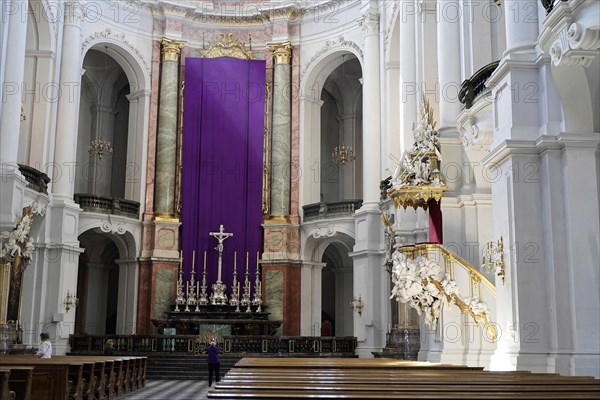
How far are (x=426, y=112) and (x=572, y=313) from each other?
6.70 m

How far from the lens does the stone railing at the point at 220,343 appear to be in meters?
20.9

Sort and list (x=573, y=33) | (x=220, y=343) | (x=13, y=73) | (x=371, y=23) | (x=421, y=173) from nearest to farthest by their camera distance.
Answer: (x=573, y=33), (x=421, y=173), (x=13, y=73), (x=220, y=343), (x=371, y=23)

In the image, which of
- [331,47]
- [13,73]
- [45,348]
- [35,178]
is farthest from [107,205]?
[45,348]

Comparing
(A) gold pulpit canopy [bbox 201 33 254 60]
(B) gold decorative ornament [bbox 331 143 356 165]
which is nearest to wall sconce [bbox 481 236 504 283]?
(B) gold decorative ornament [bbox 331 143 356 165]

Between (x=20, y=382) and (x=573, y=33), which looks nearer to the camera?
(x=573, y=33)

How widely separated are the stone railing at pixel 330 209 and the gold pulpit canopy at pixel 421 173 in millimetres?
9260

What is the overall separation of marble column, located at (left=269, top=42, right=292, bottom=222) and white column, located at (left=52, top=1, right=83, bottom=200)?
6.40 m

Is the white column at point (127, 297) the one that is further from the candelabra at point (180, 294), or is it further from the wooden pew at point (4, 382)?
the wooden pew at point (4, 382)

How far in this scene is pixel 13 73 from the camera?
18344mm

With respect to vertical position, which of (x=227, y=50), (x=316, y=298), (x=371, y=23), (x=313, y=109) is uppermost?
(x=227, y=50)

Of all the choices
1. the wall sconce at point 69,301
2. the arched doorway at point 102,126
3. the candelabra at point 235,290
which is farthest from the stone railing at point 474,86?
the arched doorway at point 102,126

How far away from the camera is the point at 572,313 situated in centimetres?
897

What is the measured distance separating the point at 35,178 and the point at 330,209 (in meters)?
9.02

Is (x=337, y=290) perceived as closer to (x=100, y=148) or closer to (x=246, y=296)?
(x=246, y=296)
